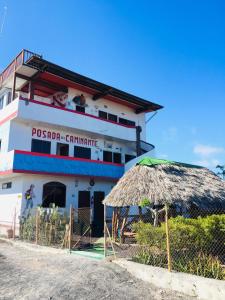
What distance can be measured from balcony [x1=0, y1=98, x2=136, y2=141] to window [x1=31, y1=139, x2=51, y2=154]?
1.31 m

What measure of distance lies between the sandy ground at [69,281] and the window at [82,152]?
1070 centimetres

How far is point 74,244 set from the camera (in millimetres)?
12422

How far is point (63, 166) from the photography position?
1709 centimetres

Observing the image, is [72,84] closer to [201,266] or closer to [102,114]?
[102,114]

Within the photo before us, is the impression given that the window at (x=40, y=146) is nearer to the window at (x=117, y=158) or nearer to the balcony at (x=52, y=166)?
the balcony at (x=52, y=166)

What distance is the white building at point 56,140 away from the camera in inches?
659

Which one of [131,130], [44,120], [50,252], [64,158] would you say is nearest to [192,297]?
[50,252]

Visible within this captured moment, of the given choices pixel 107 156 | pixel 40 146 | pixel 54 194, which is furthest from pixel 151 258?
pixel 107 156

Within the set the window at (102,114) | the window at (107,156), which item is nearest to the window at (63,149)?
the window at (107,156)

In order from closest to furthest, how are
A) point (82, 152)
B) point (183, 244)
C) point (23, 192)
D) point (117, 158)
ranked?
point (183, 244)
point (23, 192)
point (82, 152)
point (117, 158)

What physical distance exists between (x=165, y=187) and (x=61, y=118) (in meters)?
10.3

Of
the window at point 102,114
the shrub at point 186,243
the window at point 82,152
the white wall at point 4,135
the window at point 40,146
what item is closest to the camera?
the shrub at point 186,243

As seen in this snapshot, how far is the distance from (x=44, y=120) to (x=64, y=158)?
2.85m

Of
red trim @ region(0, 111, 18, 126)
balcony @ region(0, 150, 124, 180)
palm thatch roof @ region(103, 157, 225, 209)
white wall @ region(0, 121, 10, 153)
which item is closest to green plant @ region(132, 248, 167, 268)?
palm thatch roof @ region(103, 157, 225, 209)
